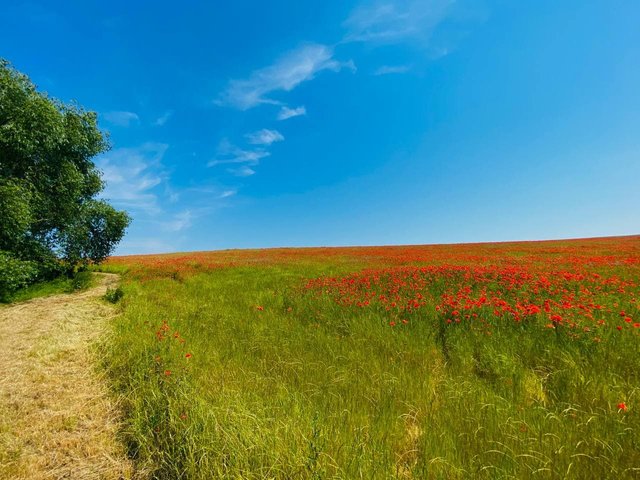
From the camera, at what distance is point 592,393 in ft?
12.7

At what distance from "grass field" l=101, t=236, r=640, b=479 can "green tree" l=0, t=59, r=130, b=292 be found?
9.18m

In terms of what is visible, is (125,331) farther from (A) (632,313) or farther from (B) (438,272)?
(A) (632,313)

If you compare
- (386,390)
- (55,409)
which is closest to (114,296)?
(55,409)

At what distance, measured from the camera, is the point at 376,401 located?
4027 mm

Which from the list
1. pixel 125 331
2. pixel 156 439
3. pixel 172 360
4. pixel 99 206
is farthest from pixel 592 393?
pixel 99 206

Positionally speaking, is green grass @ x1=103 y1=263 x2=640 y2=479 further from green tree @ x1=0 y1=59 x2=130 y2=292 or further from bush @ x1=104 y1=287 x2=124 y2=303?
green tree @ x1=0 y1=59 x2=130 y2=292

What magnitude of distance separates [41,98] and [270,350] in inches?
689

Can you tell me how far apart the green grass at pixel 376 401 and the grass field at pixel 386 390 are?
0.07 feet

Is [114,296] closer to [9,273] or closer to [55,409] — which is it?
[9,273]

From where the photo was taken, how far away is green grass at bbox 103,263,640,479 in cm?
284

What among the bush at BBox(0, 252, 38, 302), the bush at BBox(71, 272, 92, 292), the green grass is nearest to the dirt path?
the green grass

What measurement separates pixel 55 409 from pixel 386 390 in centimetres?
516

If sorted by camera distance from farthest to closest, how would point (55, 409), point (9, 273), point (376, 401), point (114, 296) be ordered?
point (114, 296)
point (9, 273)
point (55, 409)
point (376, 401)

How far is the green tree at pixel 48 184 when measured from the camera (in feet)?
41.7
